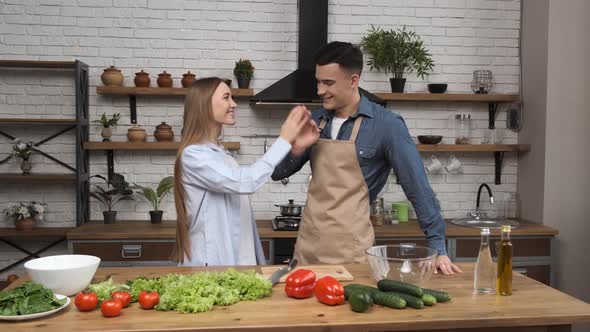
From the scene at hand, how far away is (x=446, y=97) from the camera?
495cm

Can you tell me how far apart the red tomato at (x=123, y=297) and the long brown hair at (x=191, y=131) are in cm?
74

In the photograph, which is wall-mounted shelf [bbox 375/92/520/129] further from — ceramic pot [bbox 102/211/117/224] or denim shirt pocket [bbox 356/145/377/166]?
ceramic pot [bbox 102/211/117/224]

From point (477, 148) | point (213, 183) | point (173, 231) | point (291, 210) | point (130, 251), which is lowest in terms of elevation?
point (130, 251)

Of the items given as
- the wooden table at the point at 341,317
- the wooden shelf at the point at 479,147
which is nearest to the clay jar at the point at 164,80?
the wooden shelf at the point at 479,147

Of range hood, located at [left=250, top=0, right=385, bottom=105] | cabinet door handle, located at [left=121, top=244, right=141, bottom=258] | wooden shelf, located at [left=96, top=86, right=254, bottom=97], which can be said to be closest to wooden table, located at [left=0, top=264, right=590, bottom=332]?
cabinet door handle, located at [left=121, top=244, right=141, bottom=258]

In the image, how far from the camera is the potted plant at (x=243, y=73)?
15.6 ft

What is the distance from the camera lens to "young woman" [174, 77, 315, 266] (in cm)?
265

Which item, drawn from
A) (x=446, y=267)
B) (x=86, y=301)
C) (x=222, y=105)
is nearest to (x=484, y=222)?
(x=446, y=267)

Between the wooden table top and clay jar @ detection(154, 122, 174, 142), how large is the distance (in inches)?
25.2

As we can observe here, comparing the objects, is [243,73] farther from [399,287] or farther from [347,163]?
[399,287]

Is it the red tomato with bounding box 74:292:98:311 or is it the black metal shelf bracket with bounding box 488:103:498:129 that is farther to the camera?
the black metal shelf bracket with bounding box 488:103:498:129

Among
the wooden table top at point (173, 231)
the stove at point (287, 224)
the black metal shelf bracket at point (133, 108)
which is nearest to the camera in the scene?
the wooden table top at point (173, 231)

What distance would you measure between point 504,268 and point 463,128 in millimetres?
3001

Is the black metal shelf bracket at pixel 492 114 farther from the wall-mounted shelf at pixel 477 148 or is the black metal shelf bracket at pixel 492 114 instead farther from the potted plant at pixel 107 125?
the potted plant at pixel 107 125
